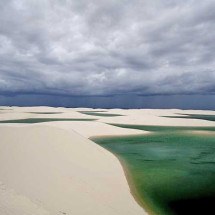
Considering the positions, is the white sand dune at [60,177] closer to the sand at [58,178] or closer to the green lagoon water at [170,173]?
the sand at [58,178]

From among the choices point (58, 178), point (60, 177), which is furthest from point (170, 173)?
point (58, 178)

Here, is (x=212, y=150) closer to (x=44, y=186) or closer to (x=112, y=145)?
(x=112, y=145)

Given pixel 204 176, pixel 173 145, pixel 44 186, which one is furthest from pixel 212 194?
pixel 173 145

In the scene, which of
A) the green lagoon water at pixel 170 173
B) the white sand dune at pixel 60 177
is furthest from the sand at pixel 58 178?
the green lagoon water at pixel 170 173

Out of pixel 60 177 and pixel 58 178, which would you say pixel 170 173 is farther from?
pixel 58 178

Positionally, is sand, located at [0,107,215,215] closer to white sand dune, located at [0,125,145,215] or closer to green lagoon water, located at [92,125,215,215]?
white sand dune, located at [0,125,145,215]

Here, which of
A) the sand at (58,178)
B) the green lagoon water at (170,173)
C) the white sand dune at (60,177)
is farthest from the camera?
the green lagoon water at (170,173)

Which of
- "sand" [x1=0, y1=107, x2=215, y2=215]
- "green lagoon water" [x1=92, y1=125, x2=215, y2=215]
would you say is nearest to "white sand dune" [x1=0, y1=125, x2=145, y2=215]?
"sand" [x1=0, y1=107, x2=215, y2=215]

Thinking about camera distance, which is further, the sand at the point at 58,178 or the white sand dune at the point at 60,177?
the white sand dune at the point at 60,177

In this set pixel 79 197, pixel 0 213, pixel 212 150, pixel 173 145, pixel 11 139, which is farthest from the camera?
pixel 173 145
